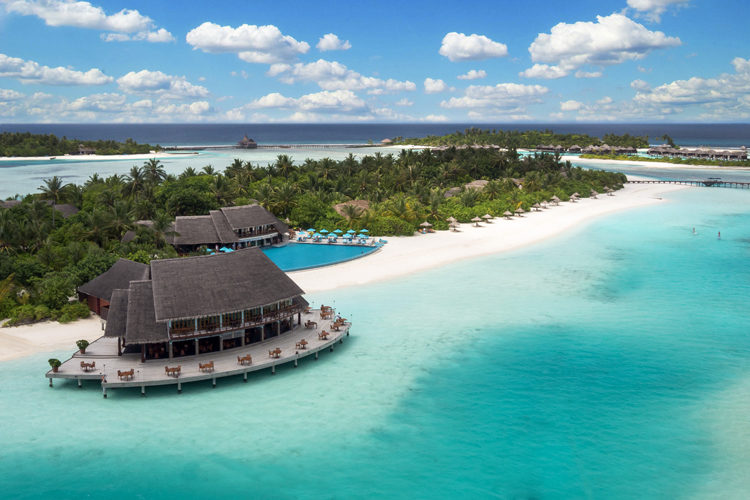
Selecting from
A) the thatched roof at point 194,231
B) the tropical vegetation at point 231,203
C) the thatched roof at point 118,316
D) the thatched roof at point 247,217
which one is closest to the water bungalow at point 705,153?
the tropical vegetation at point 231,203

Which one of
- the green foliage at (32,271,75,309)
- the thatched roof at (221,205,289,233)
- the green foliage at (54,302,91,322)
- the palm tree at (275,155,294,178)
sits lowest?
the green foliage at (54,302,91,322)

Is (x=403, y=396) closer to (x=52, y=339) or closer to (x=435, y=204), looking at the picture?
(x=52, y=339)

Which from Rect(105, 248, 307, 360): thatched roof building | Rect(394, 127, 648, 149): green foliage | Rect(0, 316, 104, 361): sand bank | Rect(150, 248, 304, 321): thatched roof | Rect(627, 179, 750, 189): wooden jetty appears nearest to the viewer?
Rect(105, 248, 307, 360): thatched roof building

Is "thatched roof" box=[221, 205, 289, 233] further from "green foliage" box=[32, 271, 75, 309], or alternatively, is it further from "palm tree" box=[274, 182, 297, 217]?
"green foliage" box=[32, 271, 75, 309]

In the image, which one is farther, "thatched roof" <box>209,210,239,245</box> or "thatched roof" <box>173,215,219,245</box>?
"thatched roof" <box>209,210,239,245</box>

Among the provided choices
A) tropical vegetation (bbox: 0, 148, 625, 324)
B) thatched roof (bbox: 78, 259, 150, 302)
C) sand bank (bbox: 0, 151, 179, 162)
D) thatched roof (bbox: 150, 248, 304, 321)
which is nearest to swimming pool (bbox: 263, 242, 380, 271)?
tropical vegetation (bbox: 0, 148, 625, 324)

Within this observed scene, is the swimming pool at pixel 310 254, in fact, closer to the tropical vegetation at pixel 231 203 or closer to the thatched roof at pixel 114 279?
A: the tropical vegetation at pixel 231 203
